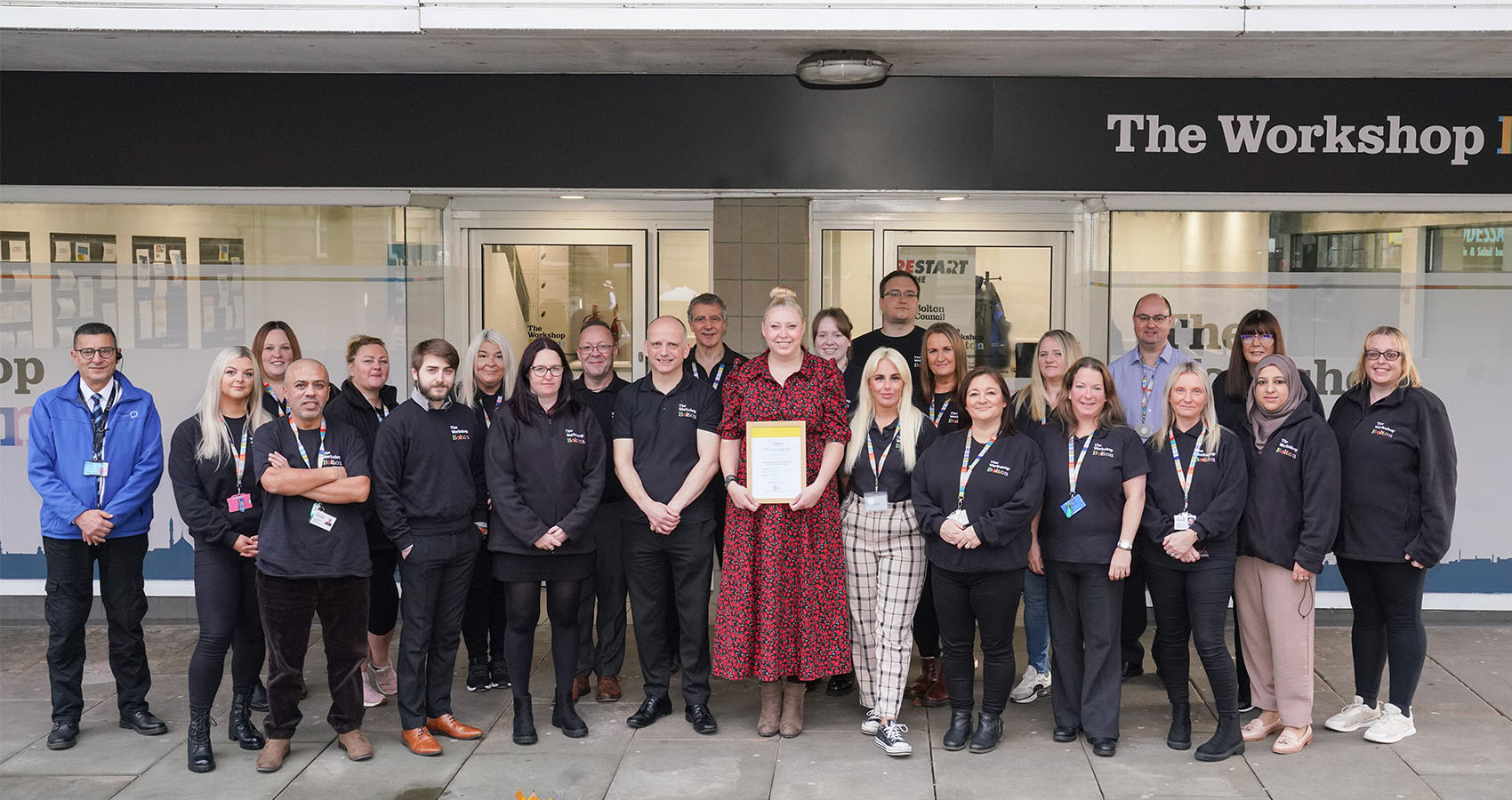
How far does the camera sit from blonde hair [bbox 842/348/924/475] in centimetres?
539

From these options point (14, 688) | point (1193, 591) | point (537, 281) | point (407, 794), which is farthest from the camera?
point (537, 281)

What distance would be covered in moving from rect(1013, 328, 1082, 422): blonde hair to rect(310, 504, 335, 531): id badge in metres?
2.87

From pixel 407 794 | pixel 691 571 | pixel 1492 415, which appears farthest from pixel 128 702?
pixel 1492 415

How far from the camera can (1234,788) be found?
16.2 ft

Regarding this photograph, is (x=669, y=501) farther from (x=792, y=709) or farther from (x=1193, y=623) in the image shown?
(x=1193, y=623)

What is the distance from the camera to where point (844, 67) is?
19.3ft

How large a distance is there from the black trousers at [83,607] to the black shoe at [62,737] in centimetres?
3

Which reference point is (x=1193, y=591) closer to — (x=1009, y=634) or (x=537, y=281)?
(x=1009, y=634)

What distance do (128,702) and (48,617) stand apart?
497 millimetres

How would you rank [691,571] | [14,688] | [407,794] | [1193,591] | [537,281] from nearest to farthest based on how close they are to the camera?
[407,794], [1193,591], [691,571], [14,688], [537,281]

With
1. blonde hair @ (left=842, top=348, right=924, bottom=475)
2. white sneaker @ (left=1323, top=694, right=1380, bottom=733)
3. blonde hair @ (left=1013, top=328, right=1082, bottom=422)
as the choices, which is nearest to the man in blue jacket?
blonde hair @ (left=842, top=348, right=924, bottom=475)

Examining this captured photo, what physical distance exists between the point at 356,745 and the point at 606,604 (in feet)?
4.27

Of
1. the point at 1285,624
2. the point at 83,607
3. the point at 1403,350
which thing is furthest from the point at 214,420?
the point at 1403,350

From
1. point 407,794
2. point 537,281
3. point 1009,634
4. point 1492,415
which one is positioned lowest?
point 407,794
